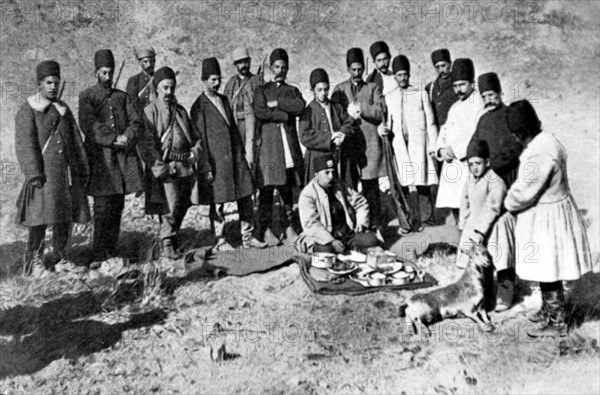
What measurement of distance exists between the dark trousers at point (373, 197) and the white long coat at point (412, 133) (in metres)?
0.26

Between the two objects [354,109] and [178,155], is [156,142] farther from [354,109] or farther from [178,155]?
[354,109]

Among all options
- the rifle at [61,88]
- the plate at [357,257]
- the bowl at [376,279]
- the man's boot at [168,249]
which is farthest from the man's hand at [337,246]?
the rifle at [61,88]

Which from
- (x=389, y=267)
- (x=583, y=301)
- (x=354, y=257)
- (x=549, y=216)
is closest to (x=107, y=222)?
(x=354, y=257)

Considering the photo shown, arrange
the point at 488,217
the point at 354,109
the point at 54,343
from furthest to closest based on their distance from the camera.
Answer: the point at 354,109, the point at 488,217, the point at 54,343

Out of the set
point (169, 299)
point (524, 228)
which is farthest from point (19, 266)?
point (524, 228)

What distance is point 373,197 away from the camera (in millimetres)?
6695

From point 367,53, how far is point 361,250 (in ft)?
Answer: 5.89

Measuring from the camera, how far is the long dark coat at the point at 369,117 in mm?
6672

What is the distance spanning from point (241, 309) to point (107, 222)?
1.32m

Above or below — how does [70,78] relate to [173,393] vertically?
above

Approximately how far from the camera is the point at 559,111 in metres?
6.92

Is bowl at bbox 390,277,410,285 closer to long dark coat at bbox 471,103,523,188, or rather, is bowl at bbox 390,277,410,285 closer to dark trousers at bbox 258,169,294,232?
dark trousers at bbox 258,169,294,232

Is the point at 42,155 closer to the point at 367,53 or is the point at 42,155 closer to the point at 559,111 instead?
the point at 367,53

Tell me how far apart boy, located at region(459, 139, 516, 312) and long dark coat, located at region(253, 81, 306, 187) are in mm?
1553
